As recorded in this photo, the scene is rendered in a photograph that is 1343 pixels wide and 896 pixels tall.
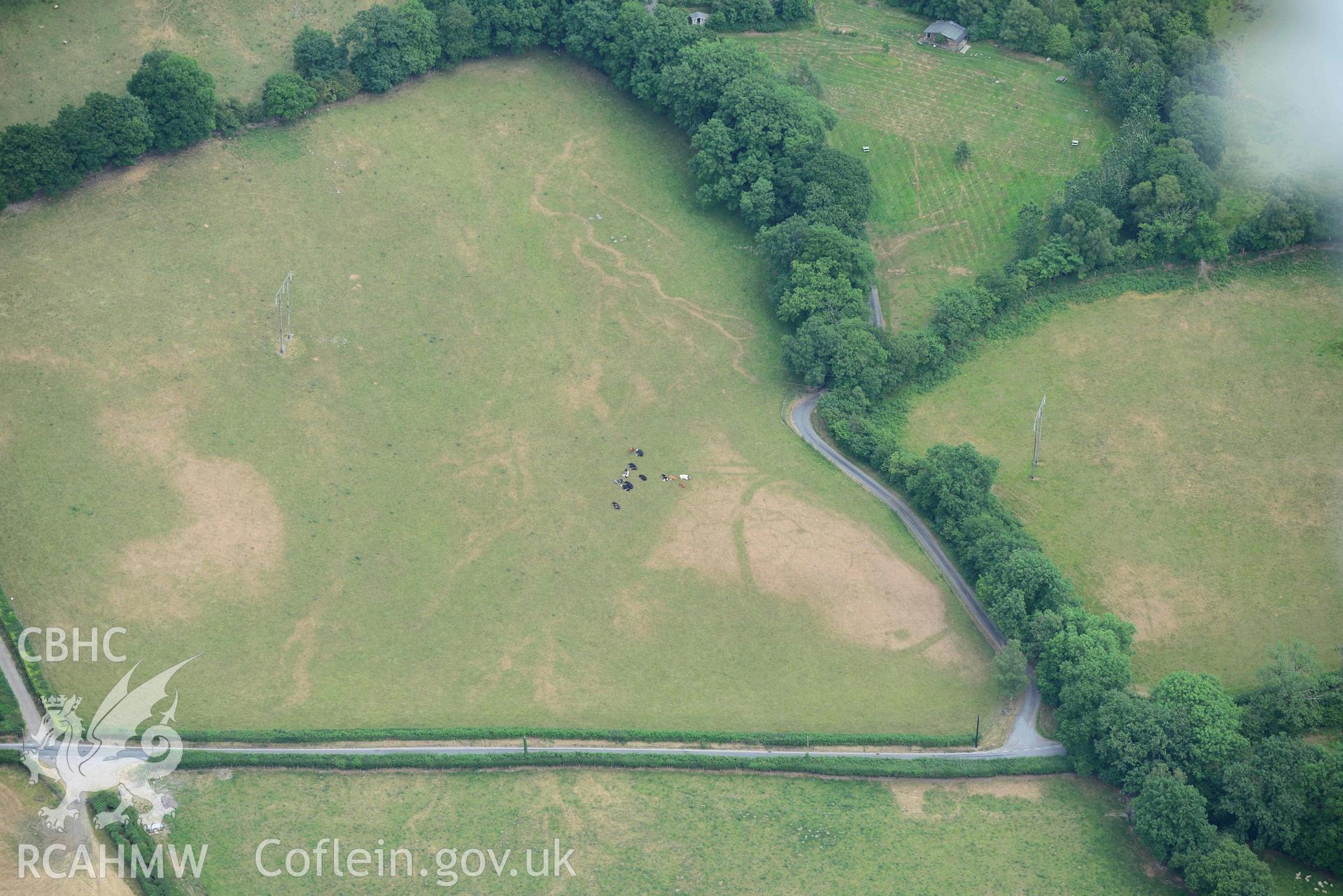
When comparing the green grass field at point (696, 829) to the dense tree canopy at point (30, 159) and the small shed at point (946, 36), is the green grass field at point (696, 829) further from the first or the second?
the small shed at point (946, 36)

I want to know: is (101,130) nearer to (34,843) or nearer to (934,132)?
(34,843)

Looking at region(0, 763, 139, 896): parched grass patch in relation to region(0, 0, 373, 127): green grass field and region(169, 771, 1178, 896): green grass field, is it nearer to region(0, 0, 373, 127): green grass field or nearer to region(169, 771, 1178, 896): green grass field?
region(169, 771, 1178, 896): green grass field

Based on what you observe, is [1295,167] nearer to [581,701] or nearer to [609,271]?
[609,271]

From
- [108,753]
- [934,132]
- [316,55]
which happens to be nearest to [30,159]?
[316,55]

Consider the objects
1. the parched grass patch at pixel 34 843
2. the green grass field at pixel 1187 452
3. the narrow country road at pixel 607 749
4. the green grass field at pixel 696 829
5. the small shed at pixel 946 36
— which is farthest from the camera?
the small shed at pixel 946 36

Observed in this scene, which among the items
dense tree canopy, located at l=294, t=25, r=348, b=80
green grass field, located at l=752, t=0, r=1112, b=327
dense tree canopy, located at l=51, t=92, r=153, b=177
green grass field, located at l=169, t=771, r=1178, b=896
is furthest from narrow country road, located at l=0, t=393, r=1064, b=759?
dense tree canopy, located at l=294, t=25, r=348, b=80

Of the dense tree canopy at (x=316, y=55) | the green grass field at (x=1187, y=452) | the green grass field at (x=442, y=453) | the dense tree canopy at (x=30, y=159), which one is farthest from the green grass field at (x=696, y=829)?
the dense tree canopy at (x=316, y=55)
